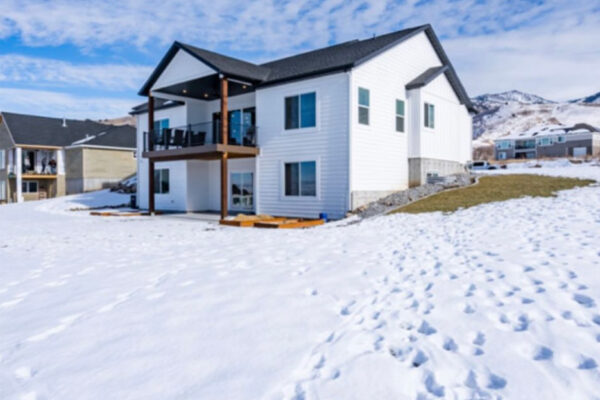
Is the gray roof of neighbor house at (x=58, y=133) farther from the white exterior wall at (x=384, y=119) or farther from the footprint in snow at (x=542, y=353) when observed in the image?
the footprint in snow at (x=542, y=353)

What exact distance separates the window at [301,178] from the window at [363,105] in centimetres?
236

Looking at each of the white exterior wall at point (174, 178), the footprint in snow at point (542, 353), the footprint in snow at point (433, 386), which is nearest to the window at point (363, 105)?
the white exterior wall at point (174, 178)

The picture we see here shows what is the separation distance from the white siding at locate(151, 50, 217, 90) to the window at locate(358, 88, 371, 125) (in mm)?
5617

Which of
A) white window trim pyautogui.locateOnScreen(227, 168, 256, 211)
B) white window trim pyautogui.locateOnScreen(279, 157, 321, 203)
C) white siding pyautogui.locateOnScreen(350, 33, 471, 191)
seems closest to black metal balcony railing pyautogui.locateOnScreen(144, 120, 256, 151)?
white window trim pyautogui.locateOnScreen(227, 168, 256, 211)

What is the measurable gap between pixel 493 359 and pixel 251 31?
55.1ft

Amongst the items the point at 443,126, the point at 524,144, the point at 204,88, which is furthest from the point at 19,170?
the point at 524,144

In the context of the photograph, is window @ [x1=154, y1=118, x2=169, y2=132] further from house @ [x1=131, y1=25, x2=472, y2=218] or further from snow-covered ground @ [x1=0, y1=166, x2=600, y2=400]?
snow-covered ground @ [x1=0, y1=166, x2=600, y2=400]

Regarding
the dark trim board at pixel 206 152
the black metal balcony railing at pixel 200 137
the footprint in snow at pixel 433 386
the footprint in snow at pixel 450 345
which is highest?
the black metal balcony railing at pixel 200 137

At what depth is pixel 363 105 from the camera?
47.7ft

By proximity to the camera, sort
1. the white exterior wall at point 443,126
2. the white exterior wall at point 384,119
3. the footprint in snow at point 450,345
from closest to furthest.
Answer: the footprint in snow at point 450,345 → the white exterior wall at point 384,119 → the white exterior wall at point 443,126

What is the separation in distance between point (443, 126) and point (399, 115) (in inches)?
121

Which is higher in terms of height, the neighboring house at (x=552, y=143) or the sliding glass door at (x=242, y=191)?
the neighboring house at (x=552, y=143)

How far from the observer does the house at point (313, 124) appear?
14328 mm

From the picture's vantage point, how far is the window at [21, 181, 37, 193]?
36.1 meters
